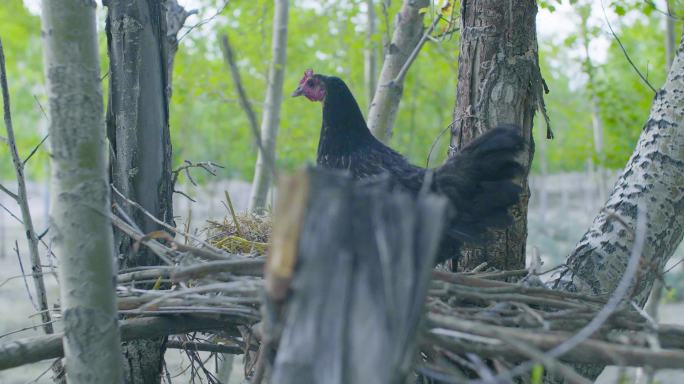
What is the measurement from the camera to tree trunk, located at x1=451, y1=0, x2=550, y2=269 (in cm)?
354

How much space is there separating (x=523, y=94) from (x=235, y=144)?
1966cm

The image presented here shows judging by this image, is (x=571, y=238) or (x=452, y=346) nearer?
(x=452, y=346)

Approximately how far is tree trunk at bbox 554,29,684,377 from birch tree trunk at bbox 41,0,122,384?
228 cm

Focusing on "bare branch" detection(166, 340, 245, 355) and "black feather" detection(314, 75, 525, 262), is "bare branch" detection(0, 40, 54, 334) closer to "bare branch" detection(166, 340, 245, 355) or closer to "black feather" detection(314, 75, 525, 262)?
"bare branch" detection(166, 340, 245, 355)

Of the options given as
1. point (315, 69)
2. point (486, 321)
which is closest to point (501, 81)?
point (486, 321)

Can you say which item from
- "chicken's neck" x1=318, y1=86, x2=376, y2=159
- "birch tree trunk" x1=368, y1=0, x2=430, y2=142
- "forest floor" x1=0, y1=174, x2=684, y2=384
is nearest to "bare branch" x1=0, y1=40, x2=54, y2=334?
"forest floor" x1=0, y1=174, x2=684, y2=384

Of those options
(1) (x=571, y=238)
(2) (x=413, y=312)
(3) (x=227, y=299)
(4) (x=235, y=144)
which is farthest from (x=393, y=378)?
(1) (x=571, y=238)

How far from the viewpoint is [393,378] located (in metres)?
1.35

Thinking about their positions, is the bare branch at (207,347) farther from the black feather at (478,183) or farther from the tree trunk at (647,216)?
the tree trunk at (647,216)

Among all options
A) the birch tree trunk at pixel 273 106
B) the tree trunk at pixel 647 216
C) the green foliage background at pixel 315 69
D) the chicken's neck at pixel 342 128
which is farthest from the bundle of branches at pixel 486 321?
the birch tree trunk at pixel 273 106

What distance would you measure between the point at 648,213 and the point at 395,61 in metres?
3.03

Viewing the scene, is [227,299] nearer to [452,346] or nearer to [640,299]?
[452,346]

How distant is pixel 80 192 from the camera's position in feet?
6.70

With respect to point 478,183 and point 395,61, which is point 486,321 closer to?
point 478,183
